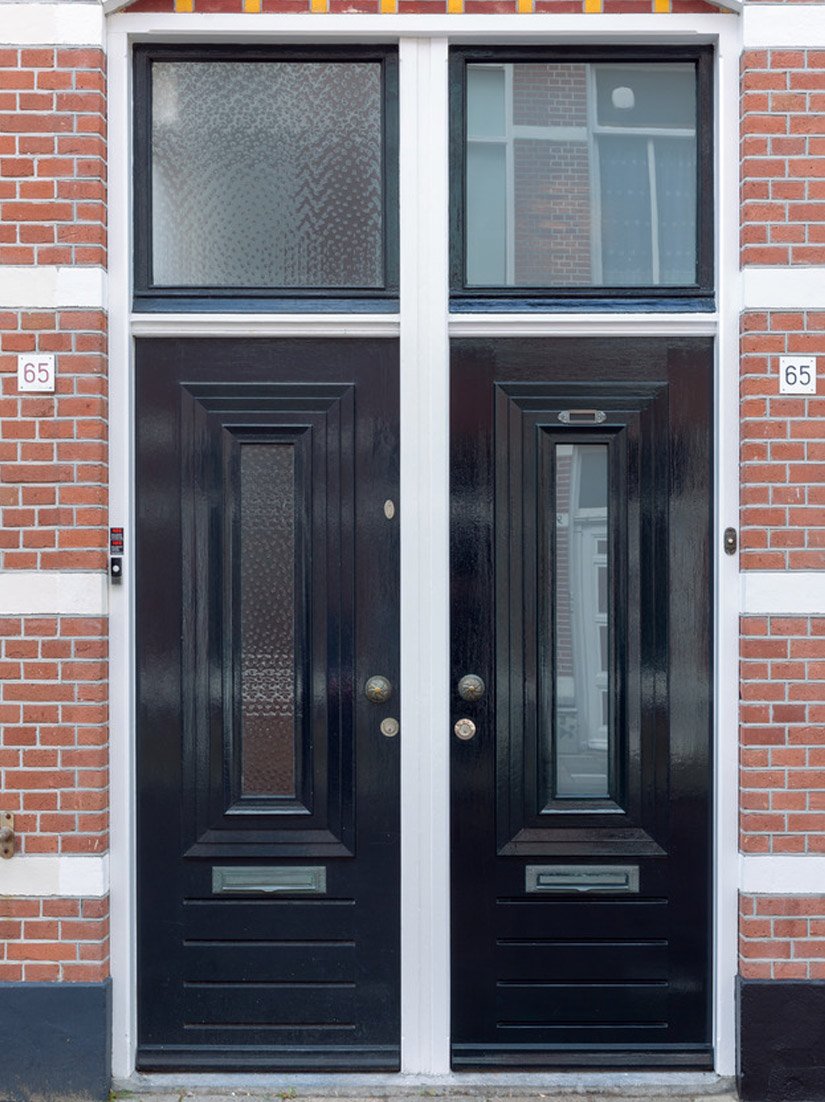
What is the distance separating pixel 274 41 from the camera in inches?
175

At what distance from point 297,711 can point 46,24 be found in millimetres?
2481

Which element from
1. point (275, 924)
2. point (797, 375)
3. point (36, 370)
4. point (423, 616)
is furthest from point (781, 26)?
point (275, 924)

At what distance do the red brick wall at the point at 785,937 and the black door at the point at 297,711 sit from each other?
1.22 metres

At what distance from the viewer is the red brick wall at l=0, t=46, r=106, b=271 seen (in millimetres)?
4258

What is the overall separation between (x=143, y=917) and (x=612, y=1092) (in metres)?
1.73

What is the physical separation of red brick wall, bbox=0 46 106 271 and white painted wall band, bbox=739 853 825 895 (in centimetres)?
304

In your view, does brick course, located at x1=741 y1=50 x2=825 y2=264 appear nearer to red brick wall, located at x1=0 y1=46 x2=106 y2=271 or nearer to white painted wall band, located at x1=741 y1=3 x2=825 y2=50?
white painted wall band, located at x1=741 y1=3 x2=825 y2=50

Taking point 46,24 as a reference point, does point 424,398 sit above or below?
below

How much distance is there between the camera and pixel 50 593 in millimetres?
4281

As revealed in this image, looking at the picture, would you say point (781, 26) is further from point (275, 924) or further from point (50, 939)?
point (50, 939)

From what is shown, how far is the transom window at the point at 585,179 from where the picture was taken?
449cm

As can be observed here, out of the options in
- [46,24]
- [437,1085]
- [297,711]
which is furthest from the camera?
[297,711]

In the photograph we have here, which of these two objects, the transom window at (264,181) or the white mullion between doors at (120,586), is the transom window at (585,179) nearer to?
the transom window at (264,181)

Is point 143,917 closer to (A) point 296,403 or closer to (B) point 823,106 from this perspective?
(A) point 296,403
